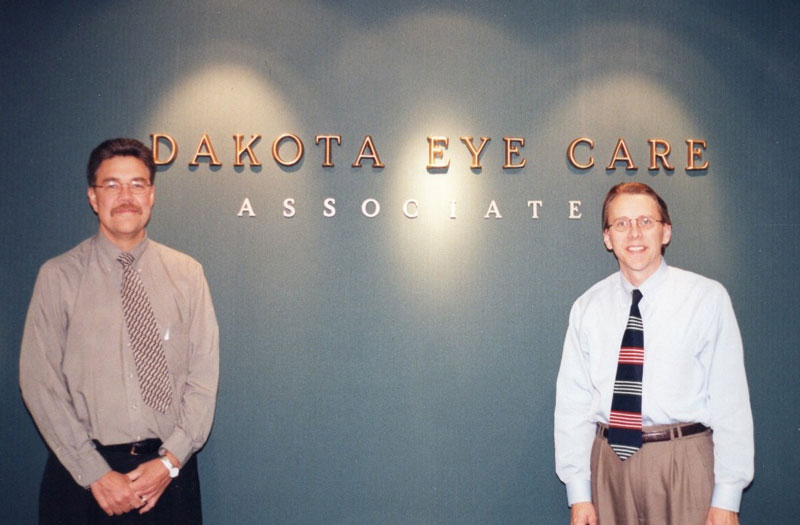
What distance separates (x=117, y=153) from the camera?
2.28 meters

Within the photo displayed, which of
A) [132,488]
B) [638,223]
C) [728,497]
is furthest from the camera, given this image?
[638,223]

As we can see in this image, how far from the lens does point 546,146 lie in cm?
269

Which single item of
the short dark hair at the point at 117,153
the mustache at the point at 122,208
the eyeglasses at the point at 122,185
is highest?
the short dark hair at the point at 117,153

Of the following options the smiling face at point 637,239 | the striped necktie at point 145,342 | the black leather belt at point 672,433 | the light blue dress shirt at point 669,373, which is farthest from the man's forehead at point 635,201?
the striped necktie at point 145,342

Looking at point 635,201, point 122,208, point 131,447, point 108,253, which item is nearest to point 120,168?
point 122,208

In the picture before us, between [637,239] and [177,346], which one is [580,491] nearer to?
[637,239]

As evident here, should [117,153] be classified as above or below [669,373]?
above

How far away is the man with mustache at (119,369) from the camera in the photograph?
2080 millimetres

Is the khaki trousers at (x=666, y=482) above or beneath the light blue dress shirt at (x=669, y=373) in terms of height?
beneath

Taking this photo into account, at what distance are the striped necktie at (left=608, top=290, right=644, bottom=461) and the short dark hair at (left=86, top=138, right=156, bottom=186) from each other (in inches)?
84.9

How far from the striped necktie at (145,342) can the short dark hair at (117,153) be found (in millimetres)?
399

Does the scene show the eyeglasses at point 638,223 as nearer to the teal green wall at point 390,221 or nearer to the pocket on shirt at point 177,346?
the teal green wall at point 390,221

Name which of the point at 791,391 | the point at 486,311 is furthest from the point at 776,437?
the point at 486,311

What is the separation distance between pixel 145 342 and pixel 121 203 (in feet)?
1.95
